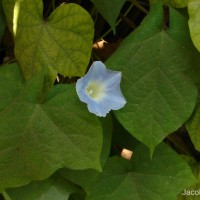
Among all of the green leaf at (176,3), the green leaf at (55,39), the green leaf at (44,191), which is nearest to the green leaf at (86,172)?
the green leaf at (44,191)

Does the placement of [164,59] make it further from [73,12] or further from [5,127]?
[5,127]

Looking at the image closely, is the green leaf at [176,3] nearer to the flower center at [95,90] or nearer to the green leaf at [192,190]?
the flower center at [95,90]

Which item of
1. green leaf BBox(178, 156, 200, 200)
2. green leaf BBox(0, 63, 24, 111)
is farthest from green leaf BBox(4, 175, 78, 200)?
green leaf BBox(178, 156, 200, 200)

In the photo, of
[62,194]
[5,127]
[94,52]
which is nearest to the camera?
[5,127]

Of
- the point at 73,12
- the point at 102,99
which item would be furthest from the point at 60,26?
the point at 102,99

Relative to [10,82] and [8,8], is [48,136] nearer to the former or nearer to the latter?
[10,82]

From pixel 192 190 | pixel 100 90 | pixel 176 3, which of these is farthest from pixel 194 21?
pixel 192 190
